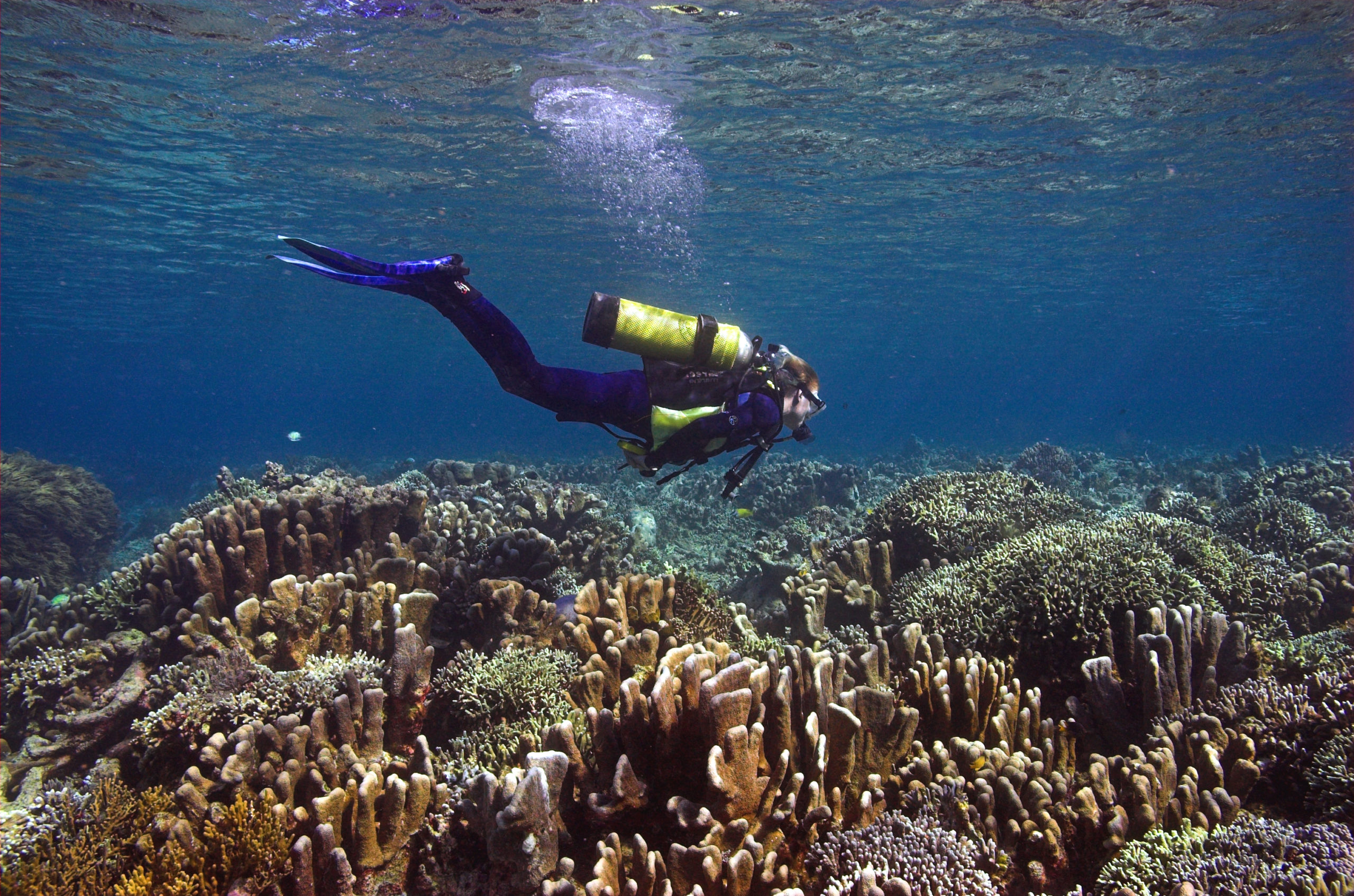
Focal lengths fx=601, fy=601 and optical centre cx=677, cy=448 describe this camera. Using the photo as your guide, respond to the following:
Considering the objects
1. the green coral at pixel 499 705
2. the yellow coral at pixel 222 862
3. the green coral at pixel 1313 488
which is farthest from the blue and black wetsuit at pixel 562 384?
the green coral at pixel 1313 488

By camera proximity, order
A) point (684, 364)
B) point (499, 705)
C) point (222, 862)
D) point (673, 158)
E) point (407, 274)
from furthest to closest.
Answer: point (673, 158) → point (684, 364) → point (407, 274) → point (499, 705) → point (222, 862)

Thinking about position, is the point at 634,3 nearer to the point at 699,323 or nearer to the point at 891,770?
the point at 699,323

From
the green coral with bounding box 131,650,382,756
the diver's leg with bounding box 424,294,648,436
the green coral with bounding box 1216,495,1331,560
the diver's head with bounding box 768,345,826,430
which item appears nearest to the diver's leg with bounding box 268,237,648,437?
the diver's leg with bounding box 424,294,648,436

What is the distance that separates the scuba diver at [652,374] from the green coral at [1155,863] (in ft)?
11.6

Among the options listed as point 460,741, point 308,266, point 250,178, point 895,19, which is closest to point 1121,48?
point 895,19

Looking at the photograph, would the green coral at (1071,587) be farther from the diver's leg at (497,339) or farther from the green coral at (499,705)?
the diver's leg at (497,339)

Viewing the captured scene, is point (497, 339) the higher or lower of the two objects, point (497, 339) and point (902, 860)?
the higher

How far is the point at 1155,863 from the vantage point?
257 centimetres

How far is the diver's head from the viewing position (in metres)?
5.95

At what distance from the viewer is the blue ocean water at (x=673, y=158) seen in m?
12.7

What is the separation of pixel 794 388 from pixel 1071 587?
9.40 feet

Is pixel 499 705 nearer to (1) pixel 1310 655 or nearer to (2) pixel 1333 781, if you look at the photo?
(2) pixel 1333 781

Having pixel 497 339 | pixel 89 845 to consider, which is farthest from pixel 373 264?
pixel 89 845

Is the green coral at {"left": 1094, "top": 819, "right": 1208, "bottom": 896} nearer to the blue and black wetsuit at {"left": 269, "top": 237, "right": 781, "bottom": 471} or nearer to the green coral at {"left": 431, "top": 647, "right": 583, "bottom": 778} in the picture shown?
the green coral at {"left": 431, "top": 647, "right": 583, "bottom": 778}
